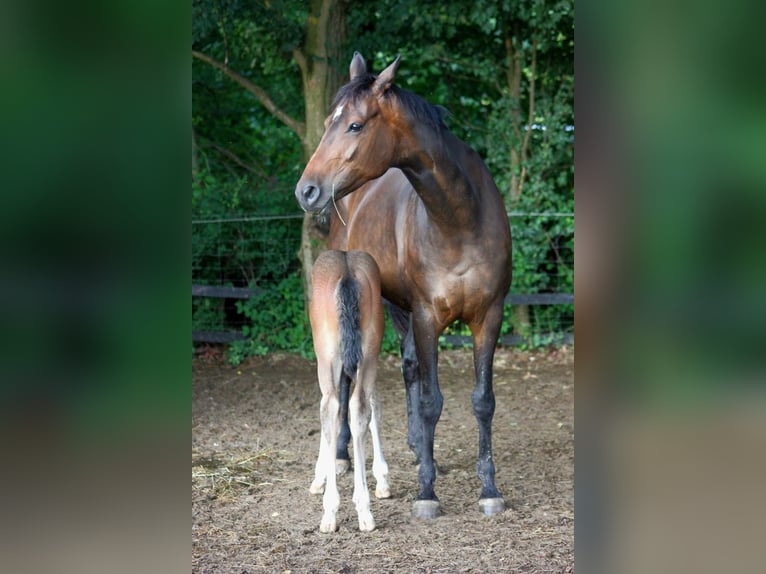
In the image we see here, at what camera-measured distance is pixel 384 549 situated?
388cm

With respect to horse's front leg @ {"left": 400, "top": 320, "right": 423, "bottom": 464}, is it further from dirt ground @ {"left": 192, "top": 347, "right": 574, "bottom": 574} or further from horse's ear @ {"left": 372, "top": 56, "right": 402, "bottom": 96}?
horse's ear @ {"left": 372, "top": 56, "right": 402, "bottom": 96}

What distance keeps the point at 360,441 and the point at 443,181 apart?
1476 millimetres

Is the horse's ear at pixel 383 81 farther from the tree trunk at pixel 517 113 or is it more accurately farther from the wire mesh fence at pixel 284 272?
the tree trunk at pixel 517 113

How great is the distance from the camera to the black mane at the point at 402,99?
3984 millimetres

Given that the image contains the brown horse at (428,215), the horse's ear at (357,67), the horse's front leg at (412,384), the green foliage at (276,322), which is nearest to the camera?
the brown horse at (428,215)

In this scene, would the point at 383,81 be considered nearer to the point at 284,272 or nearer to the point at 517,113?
the point at 284,272

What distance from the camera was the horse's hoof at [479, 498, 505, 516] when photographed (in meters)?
4.34

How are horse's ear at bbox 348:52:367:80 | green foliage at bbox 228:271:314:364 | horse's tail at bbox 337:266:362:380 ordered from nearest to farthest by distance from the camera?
horse's tail at bbox 337:266:362:380 → horse's ear at bbox 348:52:367:80 → green foliage at bbox 228:271:314:364

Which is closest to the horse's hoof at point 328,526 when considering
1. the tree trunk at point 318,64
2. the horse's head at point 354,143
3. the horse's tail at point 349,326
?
the horse's tail at point 349,326

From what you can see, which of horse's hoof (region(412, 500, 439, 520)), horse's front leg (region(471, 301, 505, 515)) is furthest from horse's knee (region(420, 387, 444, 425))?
horse's hoof (region(412, 500, 439, 520))

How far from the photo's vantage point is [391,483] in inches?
198

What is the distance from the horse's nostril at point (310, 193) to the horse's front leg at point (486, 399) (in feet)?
4.14
